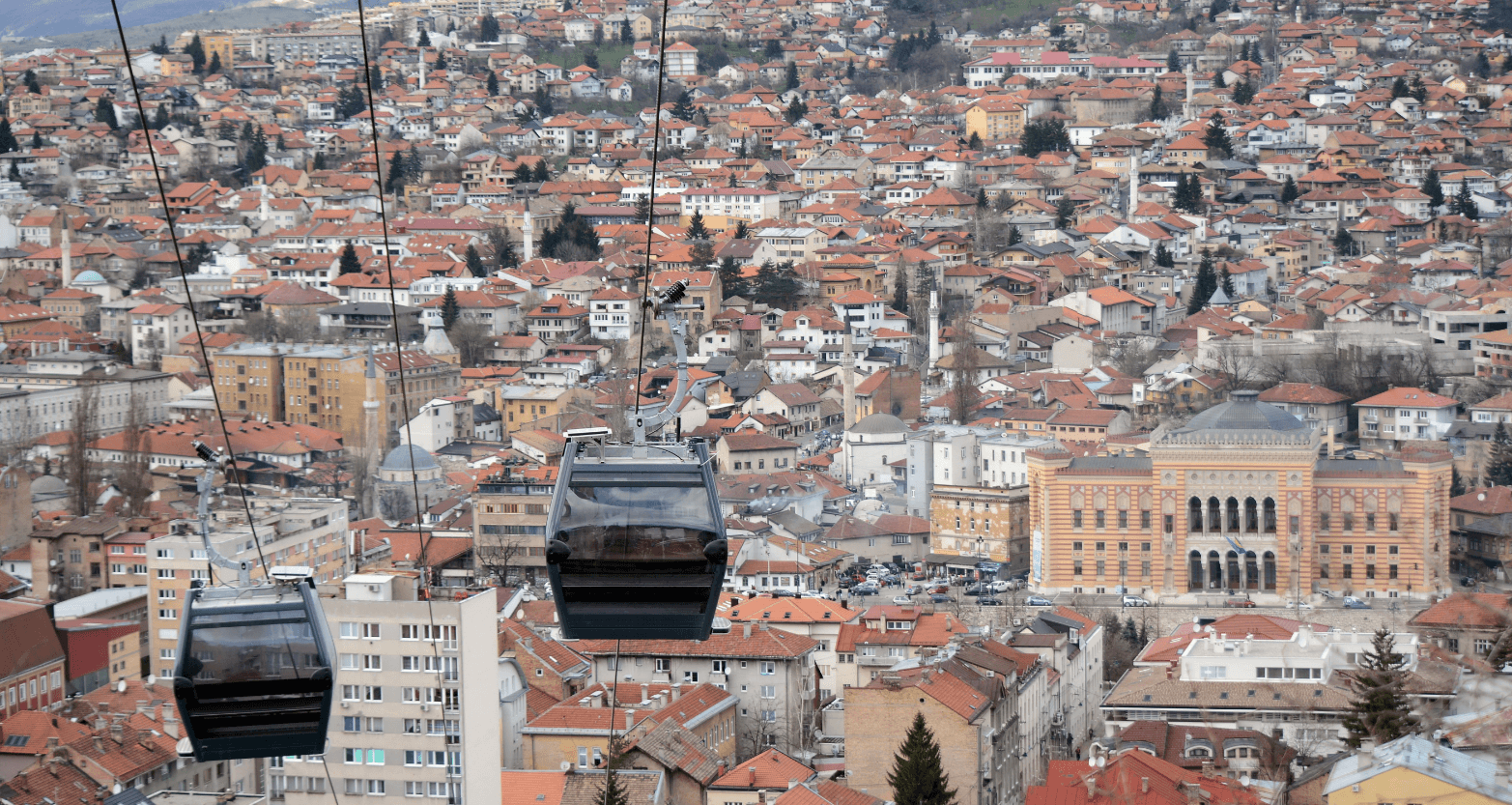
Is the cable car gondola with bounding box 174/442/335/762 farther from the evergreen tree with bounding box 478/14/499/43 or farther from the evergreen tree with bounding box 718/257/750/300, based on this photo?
the evergreen tree with bounding box 478/14/499/43

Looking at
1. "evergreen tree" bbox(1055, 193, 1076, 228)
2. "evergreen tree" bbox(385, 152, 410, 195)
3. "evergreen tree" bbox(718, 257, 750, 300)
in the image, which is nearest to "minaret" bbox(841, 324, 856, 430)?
"evergreen tree" bbox(718, 257, 750, 300)

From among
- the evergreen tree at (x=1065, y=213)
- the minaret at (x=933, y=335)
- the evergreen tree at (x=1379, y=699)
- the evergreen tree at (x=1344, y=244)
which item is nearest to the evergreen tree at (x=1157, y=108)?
the evergreen tree at (x=1065, y=213)

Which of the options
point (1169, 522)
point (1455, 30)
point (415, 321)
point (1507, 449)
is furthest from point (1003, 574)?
point (1455, 30)

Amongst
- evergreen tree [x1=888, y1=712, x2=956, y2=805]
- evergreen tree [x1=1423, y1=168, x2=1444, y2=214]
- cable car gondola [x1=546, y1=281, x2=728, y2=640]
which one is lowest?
evergreen tree [x1=888, y1=712, x2=956, y2=805]

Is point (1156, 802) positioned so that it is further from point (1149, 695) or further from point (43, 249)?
point (43, 249)

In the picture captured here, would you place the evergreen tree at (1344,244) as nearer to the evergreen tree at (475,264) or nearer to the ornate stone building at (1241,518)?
the evergreen tree at (475,264)
